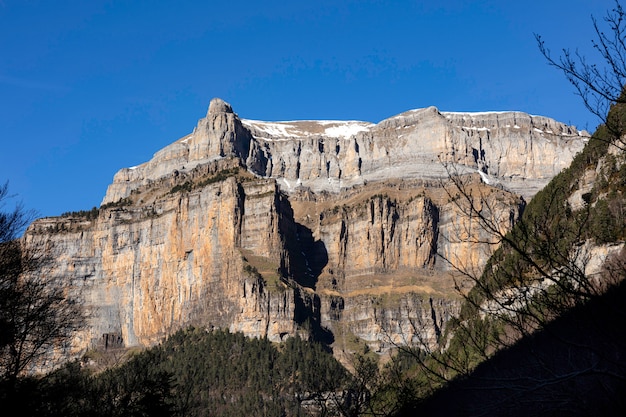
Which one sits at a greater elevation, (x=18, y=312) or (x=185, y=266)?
(x=185, y=266)

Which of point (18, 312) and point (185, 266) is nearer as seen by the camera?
point (18, 312)

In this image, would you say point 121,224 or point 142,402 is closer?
point 142,402

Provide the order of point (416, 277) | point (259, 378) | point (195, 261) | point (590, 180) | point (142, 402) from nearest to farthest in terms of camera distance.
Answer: point (142, 402), point (590, 180), point (259, 378), point (195, 261), point (416, 277)

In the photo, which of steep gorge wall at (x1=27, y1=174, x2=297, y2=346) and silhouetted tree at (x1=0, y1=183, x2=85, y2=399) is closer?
silhouetted tree at (x1=0, y1=183, x2=85, y2=399)

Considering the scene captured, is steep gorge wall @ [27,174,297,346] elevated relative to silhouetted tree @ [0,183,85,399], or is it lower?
elevated

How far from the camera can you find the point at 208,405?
387ft

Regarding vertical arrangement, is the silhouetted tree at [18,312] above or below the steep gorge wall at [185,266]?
below

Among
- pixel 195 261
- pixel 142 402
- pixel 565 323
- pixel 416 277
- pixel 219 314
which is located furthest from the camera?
pixel 416 277

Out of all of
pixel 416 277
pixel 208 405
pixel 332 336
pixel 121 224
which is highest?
pixel 121 224

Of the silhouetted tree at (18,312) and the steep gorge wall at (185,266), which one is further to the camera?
the steep gorge wall at (185,266)

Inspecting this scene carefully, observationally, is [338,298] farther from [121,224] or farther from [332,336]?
[121,224]

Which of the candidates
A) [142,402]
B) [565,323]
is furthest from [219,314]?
[565,323]

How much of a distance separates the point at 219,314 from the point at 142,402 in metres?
127

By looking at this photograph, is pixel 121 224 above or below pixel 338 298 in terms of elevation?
above
